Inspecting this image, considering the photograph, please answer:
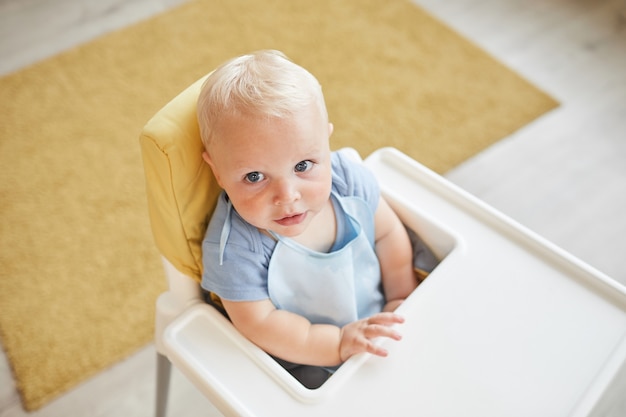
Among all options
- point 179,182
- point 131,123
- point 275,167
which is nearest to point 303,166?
point 275,167

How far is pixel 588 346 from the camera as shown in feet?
2.47

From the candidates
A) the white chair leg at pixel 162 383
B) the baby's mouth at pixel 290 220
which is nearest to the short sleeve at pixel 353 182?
the baby's mouth at pixel 290 220

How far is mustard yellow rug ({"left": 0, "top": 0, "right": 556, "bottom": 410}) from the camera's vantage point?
4.62 feet

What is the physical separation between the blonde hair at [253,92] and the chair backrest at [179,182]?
0.03 meters

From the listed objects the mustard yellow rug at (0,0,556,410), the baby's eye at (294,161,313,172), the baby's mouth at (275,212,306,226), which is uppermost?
the baby's eye at (294,161,313,172)

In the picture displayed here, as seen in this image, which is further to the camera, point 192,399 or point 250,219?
point 192,399

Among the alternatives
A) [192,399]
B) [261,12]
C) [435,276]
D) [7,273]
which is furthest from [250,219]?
[261,12]

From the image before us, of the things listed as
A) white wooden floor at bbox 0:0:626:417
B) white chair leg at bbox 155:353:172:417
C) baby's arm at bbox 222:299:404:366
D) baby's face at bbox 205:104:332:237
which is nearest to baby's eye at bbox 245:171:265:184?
baby's face at bbox 205:104:332:237

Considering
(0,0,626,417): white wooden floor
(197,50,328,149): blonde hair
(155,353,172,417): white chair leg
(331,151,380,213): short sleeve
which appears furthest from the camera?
(0,0,626,417): white wooden floor

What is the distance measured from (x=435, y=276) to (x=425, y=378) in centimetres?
14

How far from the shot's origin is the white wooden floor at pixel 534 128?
1319 millimetres

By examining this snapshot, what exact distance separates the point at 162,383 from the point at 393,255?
0.46 m

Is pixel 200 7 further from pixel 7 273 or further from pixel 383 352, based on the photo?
pixel 383 352

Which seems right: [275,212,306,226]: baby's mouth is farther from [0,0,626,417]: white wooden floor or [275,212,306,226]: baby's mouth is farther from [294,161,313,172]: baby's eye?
[0,0,626,417]: white wooden floor
